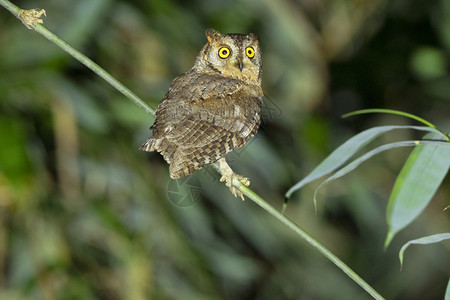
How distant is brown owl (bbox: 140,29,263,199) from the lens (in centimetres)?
125

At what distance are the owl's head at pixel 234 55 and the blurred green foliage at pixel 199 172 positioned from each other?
0.61 metres

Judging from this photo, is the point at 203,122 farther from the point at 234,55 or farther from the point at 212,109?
the point at 234,55

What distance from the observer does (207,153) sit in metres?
1.29

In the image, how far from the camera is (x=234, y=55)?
159 cm

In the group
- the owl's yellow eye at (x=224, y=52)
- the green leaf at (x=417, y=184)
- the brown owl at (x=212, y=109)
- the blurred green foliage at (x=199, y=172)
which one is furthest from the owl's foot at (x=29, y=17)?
the blurred green foliage at (x=199, y=172)

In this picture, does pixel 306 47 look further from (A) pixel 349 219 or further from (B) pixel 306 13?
(A) pixel 349 219

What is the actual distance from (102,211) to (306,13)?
1.54 metres

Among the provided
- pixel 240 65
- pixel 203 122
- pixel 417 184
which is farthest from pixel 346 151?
pixel 240 65

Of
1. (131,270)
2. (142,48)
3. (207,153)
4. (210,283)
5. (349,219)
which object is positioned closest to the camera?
(207,153)

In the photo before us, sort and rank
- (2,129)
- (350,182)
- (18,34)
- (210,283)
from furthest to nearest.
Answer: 1. (350,182)
2. (18,34)
3. (210,283)
4. (2,129)

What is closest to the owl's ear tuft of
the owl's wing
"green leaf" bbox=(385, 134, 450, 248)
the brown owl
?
the brown owl

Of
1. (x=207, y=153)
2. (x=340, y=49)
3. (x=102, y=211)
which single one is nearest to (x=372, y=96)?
(x=340, y=49)

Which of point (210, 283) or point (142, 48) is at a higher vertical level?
point (142, 48)

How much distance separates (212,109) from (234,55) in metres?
0.27
